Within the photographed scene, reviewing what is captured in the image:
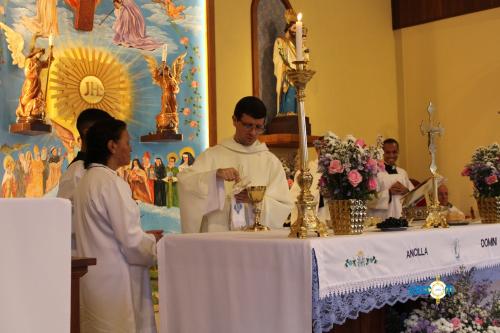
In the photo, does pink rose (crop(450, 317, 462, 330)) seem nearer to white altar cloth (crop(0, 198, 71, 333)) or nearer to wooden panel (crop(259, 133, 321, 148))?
white altar cloth (crop(0, 198, 71, 333))

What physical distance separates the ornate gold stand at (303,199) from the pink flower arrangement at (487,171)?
185 cm

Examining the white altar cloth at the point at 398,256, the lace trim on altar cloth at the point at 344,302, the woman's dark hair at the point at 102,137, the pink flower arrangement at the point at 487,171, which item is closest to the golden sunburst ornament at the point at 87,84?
the woman's dark hair at the point at 102,137

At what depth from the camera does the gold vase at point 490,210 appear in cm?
482

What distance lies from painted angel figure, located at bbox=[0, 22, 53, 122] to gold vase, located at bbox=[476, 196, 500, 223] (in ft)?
11.6

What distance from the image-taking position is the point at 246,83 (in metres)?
8.22

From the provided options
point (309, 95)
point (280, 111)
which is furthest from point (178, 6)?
point (309, 95)

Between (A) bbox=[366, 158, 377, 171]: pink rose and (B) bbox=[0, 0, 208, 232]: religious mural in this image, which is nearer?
(A) bbox=[366, 158, 377, 171]: pink rose

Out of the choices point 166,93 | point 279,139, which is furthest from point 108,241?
point 279,139

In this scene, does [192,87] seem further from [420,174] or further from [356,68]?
[420,174]

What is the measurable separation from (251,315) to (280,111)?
515cm

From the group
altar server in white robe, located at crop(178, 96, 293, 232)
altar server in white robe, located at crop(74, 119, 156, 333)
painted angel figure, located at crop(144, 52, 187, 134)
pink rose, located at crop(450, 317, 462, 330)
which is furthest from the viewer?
painted angel figure, located at crop(144, 52, 187, 134)

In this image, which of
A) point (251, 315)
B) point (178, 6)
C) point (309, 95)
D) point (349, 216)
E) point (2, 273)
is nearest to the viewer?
point (2, 273)

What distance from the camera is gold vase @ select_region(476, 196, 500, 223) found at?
4.82 meters

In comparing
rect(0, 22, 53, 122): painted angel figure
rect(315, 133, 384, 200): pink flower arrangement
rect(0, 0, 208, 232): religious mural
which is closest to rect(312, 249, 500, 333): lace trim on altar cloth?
rect(315, 133, 384, 200): pink flower arrangement
